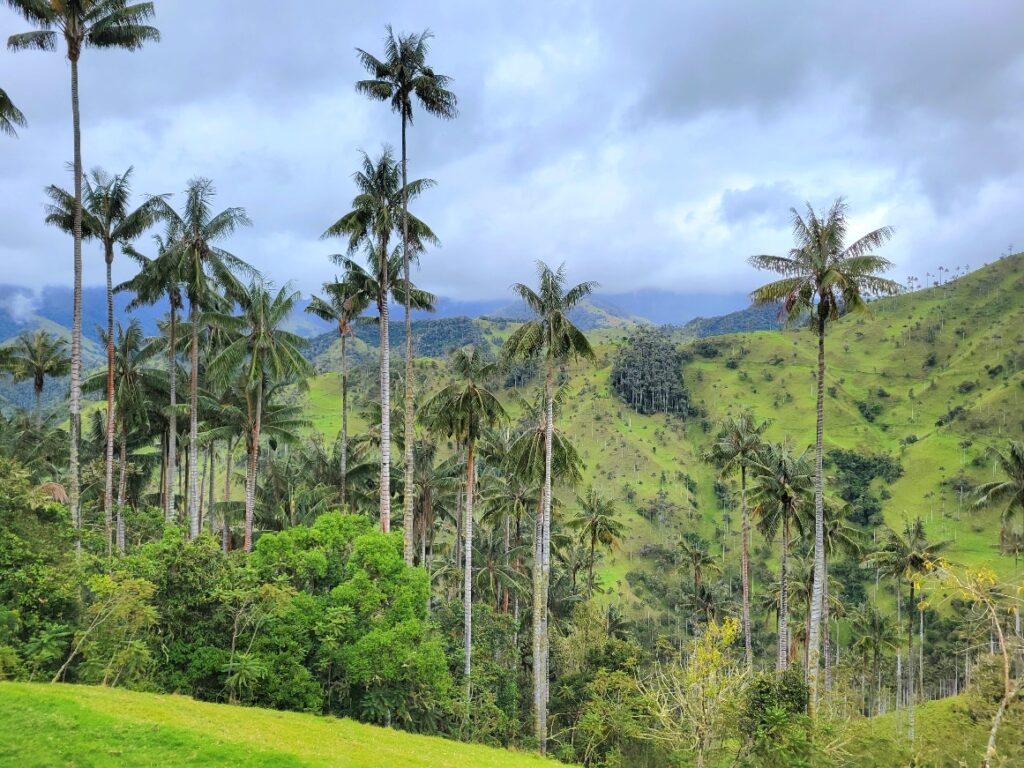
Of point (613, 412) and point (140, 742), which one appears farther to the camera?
point (613, 412)

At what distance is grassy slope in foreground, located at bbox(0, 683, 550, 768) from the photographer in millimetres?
14852

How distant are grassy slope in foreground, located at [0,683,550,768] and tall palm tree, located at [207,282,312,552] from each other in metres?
17.3

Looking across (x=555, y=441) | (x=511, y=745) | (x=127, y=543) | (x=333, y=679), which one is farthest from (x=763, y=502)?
(x=127, y=543)

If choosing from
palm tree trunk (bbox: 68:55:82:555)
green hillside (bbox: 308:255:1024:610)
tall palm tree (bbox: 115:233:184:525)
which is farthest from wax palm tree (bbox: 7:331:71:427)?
green hillside (bbox: 308:255:1024:610)

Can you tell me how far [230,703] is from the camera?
24156 mm

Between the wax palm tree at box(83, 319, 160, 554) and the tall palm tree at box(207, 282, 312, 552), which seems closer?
the tall palm tree at box(207, 282, 312, 552)

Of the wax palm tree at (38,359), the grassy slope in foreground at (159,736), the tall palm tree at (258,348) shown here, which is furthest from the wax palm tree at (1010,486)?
the wax palm tree at (38,359)

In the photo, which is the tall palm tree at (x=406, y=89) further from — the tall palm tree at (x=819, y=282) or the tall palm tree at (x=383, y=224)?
the tall palm tree at (x=819, y=282)

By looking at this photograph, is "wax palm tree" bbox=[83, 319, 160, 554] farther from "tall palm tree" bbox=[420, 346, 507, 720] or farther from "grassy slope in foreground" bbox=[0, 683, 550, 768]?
"grassy slope in foreground" bbox=[0, 683, 550, 768]

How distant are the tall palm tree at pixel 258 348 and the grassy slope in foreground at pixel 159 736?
17326mm

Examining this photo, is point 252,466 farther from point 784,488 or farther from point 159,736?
point 784,488

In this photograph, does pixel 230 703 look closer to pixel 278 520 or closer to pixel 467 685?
pixel 467 685

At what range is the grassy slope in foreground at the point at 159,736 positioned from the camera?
48.7 ft

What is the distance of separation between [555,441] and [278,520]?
99.1ft
